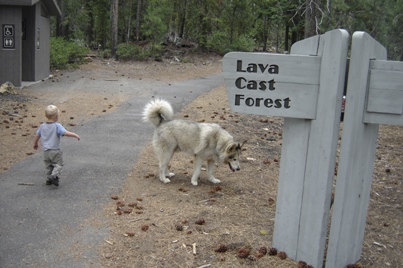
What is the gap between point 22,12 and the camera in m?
18.8

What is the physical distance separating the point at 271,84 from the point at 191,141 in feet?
10.4

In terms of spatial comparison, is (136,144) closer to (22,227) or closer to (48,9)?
(22,227)

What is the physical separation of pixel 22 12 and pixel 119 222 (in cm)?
→ 1584

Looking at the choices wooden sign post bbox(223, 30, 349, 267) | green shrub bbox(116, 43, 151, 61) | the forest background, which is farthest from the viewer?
the forest background

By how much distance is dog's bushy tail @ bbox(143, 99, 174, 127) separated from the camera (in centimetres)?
750

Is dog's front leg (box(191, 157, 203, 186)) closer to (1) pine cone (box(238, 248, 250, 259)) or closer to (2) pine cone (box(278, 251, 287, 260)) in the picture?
(1) pine cone (box(238, 248, 250, 259))

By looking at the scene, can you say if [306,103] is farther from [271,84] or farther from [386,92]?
[386,92]

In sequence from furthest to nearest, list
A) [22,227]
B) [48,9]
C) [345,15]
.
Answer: [48,9] → [345,15] → [22,227]

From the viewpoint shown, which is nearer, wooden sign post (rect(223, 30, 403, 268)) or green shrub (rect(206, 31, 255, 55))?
wooden sign post (rect(223, 30, 403, 268))

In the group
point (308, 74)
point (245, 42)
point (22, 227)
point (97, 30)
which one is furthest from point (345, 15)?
point (97, 30)

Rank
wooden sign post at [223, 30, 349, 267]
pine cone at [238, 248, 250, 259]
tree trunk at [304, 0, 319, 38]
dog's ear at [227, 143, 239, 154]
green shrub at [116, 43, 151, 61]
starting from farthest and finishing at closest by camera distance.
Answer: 1. green shrub at [116, 43, 151, 61]
2. tree trunk at [304, 0, 319, 38]
3. dog's ear at [227, 143, 239, 154]
4. pine cone at [238, 248, 250, 259]
5. wooden sign post at [223, 30, 349, 267]

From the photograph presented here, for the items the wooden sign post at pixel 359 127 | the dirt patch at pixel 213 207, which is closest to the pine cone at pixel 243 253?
the dirt patch at pixel 213 207

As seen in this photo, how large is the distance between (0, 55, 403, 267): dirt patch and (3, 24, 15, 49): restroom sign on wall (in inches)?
214

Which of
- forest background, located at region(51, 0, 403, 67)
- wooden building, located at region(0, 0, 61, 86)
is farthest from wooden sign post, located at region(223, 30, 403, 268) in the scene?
forest background, located at region(51, 0, 403, 67)
